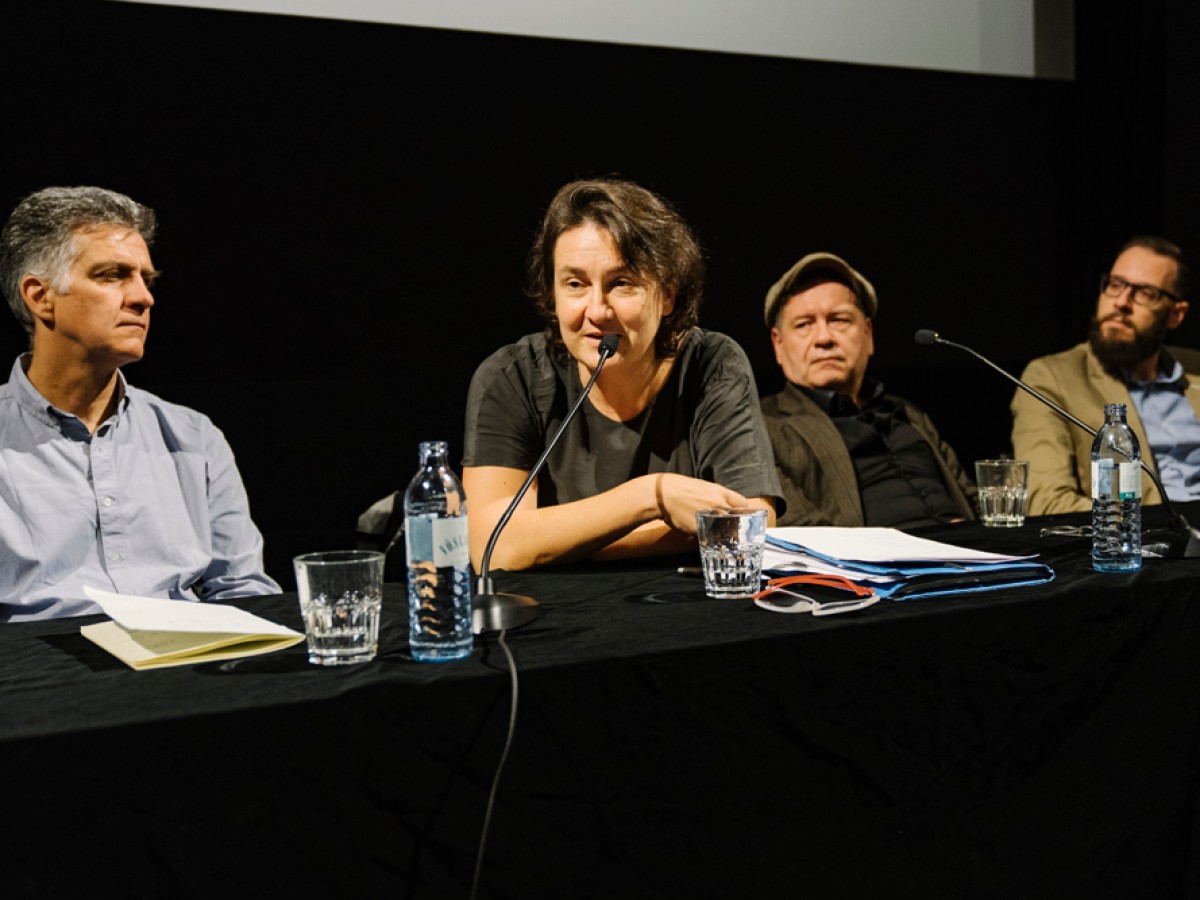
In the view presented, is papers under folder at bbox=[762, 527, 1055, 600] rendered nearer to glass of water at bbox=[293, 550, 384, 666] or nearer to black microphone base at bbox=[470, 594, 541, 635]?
black microphone base at bbox=[470, 594, 541, 635]

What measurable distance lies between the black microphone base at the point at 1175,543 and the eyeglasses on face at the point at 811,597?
524mm

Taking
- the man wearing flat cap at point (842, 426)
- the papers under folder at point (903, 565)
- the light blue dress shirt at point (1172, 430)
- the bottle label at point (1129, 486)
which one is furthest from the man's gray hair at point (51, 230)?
the light blue dress shirt at point (1172, 430)

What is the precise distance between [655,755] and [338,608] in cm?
33

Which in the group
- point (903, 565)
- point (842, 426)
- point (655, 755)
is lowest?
point (655, 755)

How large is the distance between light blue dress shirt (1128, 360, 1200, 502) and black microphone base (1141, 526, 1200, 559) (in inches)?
60.7

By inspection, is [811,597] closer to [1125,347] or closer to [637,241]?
[637,241]

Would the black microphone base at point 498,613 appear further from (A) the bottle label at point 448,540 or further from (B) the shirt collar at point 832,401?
(B) the shirt collar at point 832,401

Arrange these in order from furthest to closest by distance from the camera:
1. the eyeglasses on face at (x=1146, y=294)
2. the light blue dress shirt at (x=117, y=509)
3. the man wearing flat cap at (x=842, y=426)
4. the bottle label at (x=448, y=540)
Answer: the eyeglasses on face at (x=1146, y=294) < the man wearing flat cap at (x=842, y=426) < the light blue dress shirt at (x=117, y=509) < the bottle label at (x=448, y=540)

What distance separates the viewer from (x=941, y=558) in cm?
139

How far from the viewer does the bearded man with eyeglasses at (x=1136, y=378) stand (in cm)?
298

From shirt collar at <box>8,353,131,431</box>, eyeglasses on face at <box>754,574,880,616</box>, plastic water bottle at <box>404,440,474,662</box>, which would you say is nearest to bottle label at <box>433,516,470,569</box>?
plastic water bottle at <box>404,440,474,662</box>

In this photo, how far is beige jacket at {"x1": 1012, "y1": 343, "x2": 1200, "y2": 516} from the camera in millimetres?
2842

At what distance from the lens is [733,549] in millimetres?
1326

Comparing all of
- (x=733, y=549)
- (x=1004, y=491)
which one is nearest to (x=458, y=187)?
(x=1004, y=491)
